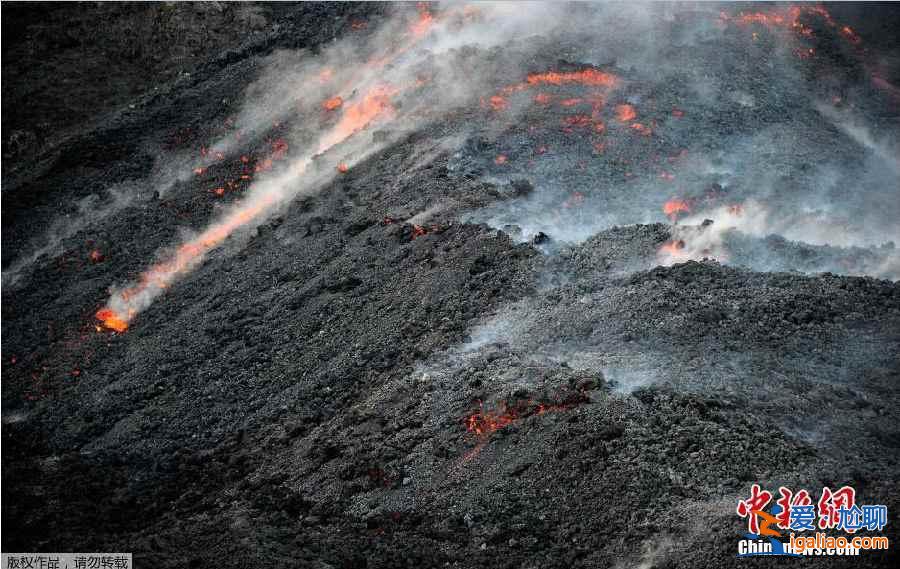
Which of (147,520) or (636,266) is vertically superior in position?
(636,266)

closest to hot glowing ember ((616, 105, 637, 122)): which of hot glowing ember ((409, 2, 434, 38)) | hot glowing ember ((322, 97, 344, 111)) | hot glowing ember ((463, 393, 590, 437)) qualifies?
hot glowing ember ((409, 2, 434, 38))

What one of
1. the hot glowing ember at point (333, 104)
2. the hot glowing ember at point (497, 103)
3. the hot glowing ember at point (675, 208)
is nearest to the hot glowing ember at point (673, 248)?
the hot glowing ember at point (675, 208)

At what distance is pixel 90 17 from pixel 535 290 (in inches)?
1192

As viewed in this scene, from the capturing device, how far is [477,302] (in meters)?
22.1

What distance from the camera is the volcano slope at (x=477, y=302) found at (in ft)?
54.7

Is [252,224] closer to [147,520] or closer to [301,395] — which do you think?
[301,395]

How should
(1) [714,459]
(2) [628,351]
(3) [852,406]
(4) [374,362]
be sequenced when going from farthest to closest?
(4) [374,362] < (2) [628,351] < (3) [852,406] < (1) [714,459]

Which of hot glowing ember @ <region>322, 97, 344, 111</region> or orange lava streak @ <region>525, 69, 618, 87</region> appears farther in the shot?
hot glowing ember @ <region>322, 97, 344, 111</region>

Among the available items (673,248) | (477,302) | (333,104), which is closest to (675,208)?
(673,248)

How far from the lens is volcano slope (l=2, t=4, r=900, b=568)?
16.7 m

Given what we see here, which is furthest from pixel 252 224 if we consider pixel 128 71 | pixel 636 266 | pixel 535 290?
pixel 128 71

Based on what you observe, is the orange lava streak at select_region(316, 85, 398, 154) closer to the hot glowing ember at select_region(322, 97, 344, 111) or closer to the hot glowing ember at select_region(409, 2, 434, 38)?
the hot glowing ember at select_region(322, 97, 344, 111)

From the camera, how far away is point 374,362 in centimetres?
2144

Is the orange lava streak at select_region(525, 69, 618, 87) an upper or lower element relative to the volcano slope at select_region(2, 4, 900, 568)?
upper
